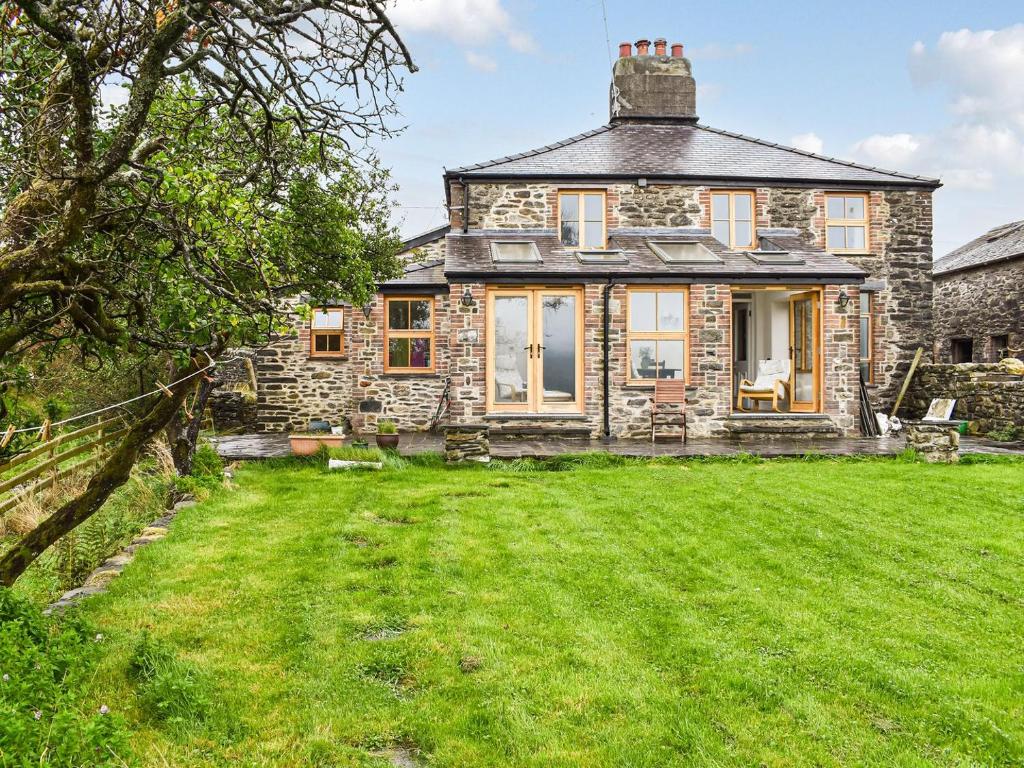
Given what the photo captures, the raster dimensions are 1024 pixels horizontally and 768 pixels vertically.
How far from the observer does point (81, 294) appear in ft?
9.99

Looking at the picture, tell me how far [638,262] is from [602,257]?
2.45 ft

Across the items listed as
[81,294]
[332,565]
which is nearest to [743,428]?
[332,565]

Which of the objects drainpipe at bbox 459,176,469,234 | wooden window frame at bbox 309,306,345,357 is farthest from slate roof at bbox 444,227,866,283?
wooden window frame at bbox 309,306,345,357

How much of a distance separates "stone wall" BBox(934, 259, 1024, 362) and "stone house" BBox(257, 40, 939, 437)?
195 inches

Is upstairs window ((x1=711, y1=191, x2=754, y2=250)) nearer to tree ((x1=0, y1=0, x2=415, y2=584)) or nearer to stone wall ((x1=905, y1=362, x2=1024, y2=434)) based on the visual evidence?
stone wall ((x1=905, y1=362, x2=1024, y2=434))

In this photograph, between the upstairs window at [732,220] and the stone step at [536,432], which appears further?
the upstairs window at [732,220]

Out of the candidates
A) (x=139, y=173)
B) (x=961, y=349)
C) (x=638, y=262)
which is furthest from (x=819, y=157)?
(x=139, y=173)

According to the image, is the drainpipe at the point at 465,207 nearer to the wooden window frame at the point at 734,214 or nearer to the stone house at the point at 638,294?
the stone house at the point at 638,294

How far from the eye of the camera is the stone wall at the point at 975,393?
44.9 feet

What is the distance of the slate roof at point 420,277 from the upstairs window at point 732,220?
243 inches

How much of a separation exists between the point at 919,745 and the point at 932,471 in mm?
7834

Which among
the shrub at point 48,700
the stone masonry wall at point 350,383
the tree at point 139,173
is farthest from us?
the stone masonry wall at point 350,383

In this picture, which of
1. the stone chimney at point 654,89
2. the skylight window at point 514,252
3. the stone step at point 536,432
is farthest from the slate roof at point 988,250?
the stone step at point 536,432

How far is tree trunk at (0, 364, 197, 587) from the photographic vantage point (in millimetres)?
3854
